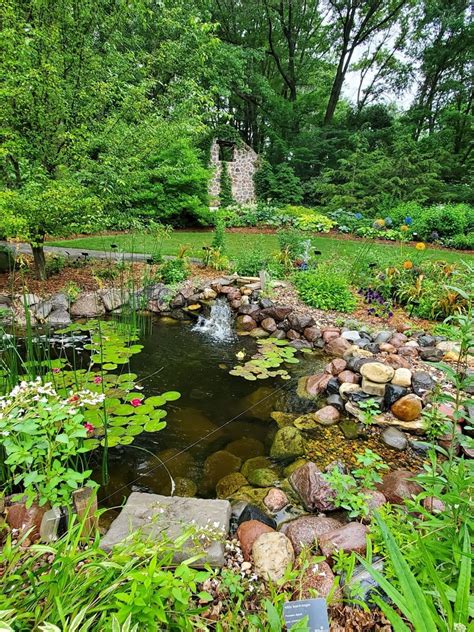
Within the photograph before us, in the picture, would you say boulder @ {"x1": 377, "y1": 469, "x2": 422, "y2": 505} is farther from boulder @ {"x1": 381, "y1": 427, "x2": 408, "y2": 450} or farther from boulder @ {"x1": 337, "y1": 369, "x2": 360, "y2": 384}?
boulder @ {"x1": 337, "y1": 369, "x2": 360, "y2": 384}

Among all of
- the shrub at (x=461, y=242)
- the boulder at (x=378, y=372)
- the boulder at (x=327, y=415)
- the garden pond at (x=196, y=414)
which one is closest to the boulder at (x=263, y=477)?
the garden pond at (x=196, y=414)

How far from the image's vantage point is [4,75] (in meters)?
3.50

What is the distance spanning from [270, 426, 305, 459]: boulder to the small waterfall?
1.93 metres

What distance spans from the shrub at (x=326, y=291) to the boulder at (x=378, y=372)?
5.57 ft

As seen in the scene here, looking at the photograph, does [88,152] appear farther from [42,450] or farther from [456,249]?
[456,249]

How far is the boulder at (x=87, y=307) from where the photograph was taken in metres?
4.77

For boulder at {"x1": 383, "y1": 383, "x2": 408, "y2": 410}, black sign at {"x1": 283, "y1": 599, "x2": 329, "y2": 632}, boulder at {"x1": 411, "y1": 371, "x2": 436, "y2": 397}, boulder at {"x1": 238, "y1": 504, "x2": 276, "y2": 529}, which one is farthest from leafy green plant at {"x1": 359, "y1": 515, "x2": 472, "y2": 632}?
boulder at {"x1": 411, "y1": 371, "x2": 436, "y2": 397}

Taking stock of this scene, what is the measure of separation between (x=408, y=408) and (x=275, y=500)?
1.41 meters

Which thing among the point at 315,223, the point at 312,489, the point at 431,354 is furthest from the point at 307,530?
the point at 315,223

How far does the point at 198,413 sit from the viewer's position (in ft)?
9.36

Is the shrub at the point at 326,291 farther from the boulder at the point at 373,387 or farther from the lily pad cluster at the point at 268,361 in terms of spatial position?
the boulder at the point at 373,387

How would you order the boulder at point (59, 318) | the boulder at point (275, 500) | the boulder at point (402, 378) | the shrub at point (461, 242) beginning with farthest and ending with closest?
the shrub at point (461, 242) < the boulder at point (59, 318) < the boulder at point (402, 378) < the boulder at point (275, 500)

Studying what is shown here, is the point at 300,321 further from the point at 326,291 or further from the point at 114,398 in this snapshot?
the point at 114,398

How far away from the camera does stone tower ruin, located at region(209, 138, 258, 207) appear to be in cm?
1320
